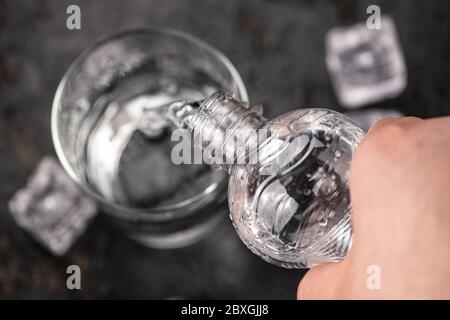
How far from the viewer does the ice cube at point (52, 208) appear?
2.50ft

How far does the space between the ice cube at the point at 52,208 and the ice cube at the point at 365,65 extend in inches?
11.7

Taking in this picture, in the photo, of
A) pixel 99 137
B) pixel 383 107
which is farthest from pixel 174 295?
pixel 383 107

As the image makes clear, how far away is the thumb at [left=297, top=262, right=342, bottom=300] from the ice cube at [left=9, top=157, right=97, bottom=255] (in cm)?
36

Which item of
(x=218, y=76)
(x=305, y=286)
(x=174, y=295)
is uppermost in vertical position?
(x=218, y=76)

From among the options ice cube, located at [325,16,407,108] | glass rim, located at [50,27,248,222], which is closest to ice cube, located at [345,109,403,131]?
ice cube, located at [325,16,407,108]

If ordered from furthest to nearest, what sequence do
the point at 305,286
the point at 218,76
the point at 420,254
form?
the point at 218,76
the point at 305,286
the point at 420,254

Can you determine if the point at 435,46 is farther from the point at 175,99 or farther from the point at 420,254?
the point at 420,254

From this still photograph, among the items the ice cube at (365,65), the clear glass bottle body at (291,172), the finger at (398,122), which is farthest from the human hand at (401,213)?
the ice cube at (365,65)

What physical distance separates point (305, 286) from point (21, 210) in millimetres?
406

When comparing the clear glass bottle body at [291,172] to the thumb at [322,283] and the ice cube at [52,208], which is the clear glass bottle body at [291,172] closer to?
the thumb at [322,283]

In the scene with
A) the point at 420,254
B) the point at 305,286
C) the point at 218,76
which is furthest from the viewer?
the point at 218,76

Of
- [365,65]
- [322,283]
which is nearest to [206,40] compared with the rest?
[365,65]

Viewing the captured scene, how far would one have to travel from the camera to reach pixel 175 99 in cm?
74
